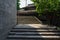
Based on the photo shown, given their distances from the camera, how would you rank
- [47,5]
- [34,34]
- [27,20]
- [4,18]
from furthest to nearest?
[27,20] < [47,5] < [34,34] < [4,18]

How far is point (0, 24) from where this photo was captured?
15.1ft

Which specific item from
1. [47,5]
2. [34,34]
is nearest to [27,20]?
[47,5]

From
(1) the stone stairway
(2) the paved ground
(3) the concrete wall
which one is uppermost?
(3) the concrete wall

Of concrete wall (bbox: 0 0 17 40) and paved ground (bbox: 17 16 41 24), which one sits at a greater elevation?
concrete wall (bbox: 0 0 17 40)

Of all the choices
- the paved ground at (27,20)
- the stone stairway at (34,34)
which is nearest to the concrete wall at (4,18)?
the stone stairway at (34,34)

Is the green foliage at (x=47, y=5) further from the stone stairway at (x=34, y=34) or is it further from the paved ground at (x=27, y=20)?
the paved ground at (x=27, y=20)

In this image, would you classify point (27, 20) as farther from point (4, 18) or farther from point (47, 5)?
point (4, 18)

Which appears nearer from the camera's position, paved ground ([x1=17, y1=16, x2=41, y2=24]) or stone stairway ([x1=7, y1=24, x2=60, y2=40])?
stone stairway ([x1=7, y1=24, x2=60, y2=40])

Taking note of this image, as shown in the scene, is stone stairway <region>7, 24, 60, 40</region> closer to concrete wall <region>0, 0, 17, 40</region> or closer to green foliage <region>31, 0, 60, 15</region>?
concrete wall <region>0, 0, 17, 40</region>

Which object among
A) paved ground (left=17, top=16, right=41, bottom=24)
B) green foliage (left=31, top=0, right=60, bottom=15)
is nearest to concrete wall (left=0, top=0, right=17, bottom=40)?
green foliage (left=31, top=0, right=60, bottom=15)

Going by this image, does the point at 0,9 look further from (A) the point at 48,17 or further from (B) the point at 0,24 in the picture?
(A) the point at 48,17

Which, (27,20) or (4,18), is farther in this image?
(27,20)

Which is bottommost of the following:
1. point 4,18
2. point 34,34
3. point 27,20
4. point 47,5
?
point 34,34

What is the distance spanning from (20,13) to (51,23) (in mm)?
3184
